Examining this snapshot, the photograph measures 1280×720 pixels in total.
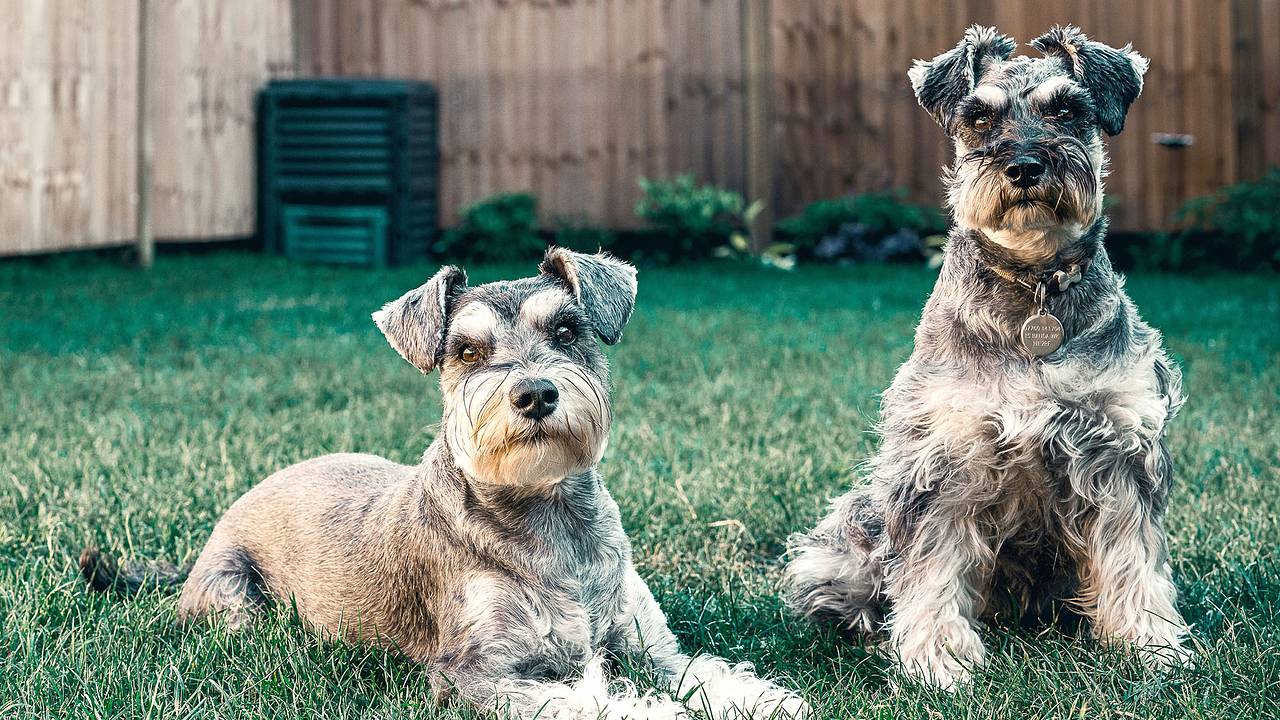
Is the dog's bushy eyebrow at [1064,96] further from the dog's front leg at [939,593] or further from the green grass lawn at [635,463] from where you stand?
the green grass lawn at [635,463]

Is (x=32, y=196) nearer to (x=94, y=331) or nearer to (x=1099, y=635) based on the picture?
(x=94, y=331)

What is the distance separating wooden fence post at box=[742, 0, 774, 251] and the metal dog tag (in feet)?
31.9

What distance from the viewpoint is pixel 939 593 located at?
3363 millimetres

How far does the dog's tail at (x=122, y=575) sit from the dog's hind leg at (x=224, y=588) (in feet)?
0.69

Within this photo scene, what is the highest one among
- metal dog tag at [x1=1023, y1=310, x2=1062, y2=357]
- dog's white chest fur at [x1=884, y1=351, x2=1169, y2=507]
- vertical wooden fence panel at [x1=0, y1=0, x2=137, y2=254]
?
vertical wooden fence panel at [x1=0, y1=0, x2=137, y2=254]

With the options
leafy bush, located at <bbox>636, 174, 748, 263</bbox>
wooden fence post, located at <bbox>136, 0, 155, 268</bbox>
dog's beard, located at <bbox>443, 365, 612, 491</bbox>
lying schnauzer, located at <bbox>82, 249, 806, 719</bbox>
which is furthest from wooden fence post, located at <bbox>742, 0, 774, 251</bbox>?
dog's beard, located at <bbox>443, 365, 612, 491</bbox>

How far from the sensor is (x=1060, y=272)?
3.30 metres

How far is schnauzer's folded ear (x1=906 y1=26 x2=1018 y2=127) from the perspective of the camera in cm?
354

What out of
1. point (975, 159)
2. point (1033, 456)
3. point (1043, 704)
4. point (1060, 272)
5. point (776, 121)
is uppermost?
point (776, 121)

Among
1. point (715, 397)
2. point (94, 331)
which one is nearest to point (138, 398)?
point (94, 331)

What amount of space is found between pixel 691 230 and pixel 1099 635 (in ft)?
31.2

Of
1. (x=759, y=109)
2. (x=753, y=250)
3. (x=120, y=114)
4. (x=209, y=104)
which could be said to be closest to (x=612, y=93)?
(x=759, y=109)

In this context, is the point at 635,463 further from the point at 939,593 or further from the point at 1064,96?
the point at 1064,96

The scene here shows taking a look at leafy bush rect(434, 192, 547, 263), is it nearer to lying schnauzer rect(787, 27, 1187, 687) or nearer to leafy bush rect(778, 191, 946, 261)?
leafy bush rect(778, 191, 946, 261)
